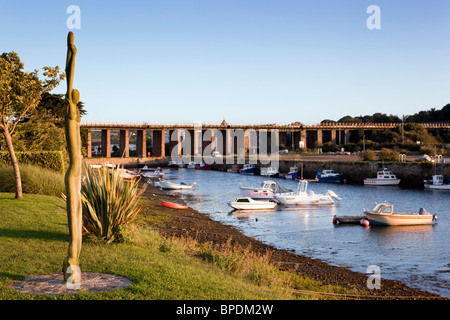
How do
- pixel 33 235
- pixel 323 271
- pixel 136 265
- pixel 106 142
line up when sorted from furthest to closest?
1. pixel 106 142
2. pixel 323 271
3. pixel 33 235
4. pixel 136 265

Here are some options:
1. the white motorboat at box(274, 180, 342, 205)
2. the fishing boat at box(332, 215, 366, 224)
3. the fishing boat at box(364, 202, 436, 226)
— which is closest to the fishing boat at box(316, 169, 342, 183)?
the white motorboat at box(274, 180, 342, 205)

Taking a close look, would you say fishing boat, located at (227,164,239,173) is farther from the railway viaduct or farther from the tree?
the tree

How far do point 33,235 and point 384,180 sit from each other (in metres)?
64.5

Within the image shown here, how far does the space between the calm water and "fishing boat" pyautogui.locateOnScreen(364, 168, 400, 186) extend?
20422 millimetres

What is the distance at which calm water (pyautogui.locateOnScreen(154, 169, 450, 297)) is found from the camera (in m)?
21.3

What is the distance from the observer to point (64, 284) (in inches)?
395

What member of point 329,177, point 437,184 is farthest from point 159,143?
point 437,184

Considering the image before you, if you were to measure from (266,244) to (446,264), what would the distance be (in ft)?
30.1

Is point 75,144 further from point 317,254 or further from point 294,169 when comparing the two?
point 294,169

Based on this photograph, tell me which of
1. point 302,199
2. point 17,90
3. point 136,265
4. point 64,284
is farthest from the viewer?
point 302,199

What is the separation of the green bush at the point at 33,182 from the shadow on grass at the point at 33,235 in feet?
36.2

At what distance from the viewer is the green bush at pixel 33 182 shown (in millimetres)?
25859

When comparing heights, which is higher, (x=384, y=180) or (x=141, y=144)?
(x=141, y=144)

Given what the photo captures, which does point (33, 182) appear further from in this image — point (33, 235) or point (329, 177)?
point (329, 177)
